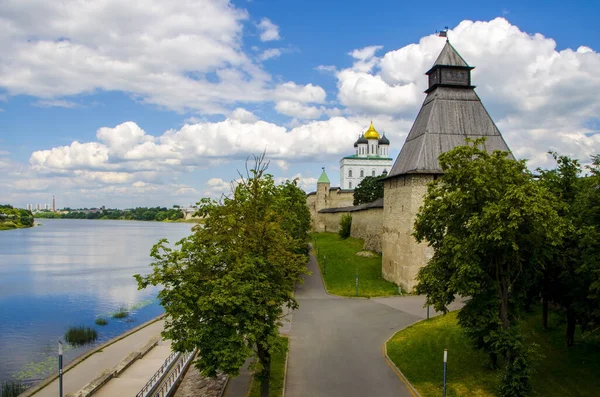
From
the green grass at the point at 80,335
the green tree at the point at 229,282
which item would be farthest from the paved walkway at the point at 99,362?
the green tree at the point at 229,282

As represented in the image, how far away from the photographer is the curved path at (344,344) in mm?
15953

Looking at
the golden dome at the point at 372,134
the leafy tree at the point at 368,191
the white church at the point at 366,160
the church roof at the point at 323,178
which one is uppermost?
the golden dome at the point at 372,134

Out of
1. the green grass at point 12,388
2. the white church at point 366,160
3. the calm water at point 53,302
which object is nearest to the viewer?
the green grass at point 12,388

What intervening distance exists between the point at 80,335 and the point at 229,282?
1758 centimetres

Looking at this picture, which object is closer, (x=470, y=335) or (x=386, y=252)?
(x=470, y=335)

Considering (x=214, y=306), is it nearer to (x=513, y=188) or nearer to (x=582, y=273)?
(x=513, y=188)

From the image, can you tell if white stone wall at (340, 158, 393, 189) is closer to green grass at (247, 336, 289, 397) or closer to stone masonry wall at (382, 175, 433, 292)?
stone masonry wall at (382, 175, 433, 292)

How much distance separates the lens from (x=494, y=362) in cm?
1642

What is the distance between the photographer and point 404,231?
31.1 m

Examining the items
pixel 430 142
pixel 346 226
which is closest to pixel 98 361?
pixel 430 142

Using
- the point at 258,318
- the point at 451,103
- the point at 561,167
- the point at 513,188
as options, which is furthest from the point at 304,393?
the point at 451,103

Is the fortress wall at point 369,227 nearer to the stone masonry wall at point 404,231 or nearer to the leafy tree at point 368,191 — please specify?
the stone masonry wall at point 404,231

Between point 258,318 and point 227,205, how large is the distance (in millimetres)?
3625

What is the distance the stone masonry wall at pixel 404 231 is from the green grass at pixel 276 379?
13.6 metres
